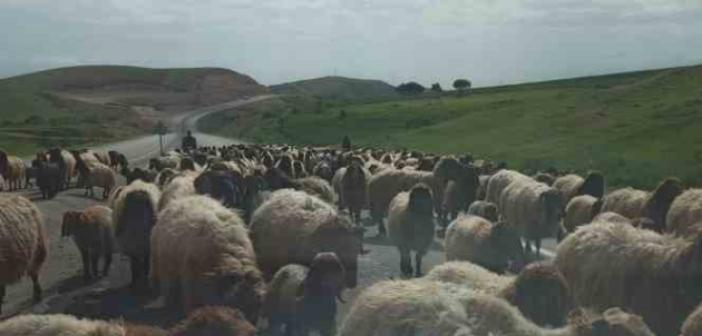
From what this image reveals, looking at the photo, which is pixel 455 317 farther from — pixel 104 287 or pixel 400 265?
pixel 104 287

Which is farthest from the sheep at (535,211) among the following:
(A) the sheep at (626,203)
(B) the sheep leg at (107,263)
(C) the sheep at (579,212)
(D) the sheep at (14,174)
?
(D) the sheep at (14,174)

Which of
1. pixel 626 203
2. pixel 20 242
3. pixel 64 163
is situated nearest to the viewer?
pixel 20 242

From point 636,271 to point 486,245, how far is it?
13.9ft

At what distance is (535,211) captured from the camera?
66.0 feet

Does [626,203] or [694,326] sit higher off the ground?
[694,326]

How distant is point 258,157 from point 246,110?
344ft

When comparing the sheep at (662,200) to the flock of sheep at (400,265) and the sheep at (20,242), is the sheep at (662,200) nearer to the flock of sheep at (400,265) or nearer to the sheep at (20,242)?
the flock of sheep at (400,265)

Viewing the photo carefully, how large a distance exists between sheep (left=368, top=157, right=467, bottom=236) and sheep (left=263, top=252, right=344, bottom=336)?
1407 centimetres

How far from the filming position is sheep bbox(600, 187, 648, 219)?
18.3 m

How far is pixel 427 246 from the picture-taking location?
17.4 m

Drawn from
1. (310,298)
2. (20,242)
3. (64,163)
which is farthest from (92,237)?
(64,163)

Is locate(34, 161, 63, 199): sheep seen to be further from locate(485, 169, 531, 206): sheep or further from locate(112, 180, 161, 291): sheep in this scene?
locate(112, 180, 161, 291): sheep

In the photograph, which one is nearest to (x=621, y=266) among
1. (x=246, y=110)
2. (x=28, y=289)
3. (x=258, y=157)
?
(x=28, y=289)

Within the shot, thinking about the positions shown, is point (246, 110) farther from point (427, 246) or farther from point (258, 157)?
point (427, 246)
